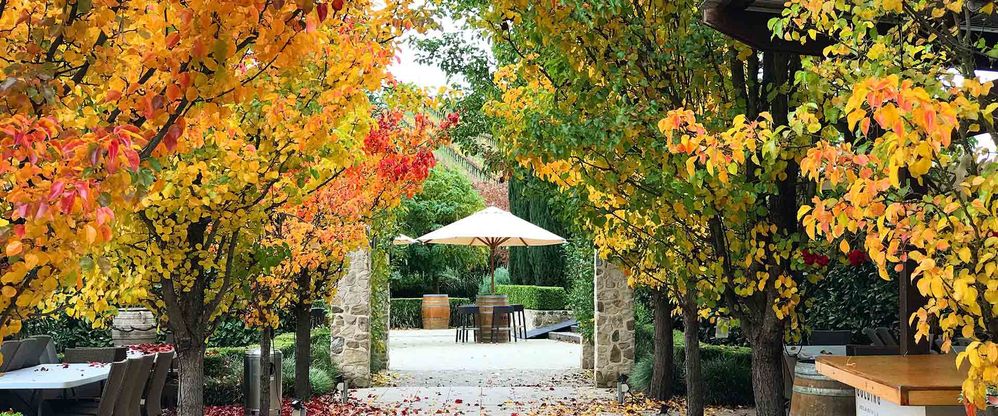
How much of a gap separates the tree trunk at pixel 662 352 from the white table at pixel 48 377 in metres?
5.61

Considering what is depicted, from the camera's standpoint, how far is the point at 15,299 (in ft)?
6.95

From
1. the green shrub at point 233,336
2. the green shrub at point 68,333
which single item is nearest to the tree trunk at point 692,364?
the green shrub at point 233,336

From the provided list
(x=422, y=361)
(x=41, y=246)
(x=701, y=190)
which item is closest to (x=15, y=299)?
(x=41, y=246)

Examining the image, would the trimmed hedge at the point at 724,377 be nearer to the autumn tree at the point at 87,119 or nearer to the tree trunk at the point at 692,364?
the tree trunk at the point at 692,364

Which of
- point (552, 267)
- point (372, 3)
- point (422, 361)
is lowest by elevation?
point (422, 361)

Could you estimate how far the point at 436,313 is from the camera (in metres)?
21.0

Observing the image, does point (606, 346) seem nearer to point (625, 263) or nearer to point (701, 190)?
point (625, 263)

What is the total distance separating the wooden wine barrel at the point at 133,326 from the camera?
10414 millimetres

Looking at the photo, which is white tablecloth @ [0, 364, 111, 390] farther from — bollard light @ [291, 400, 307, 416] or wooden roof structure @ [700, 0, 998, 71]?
wooden roof structure @ [700, 0, 998, 71]

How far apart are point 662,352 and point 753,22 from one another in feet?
Answer: 19.4

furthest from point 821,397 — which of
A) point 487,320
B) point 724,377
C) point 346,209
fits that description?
point 487,320

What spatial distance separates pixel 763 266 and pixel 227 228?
9.82 feet

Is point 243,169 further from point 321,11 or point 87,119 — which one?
point 321,11

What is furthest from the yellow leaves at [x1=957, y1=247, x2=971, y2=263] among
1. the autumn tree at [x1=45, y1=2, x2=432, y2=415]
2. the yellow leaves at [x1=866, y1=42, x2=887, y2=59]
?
the autumn tree at [x1=45, y1=2, x2=432, y2=415]
